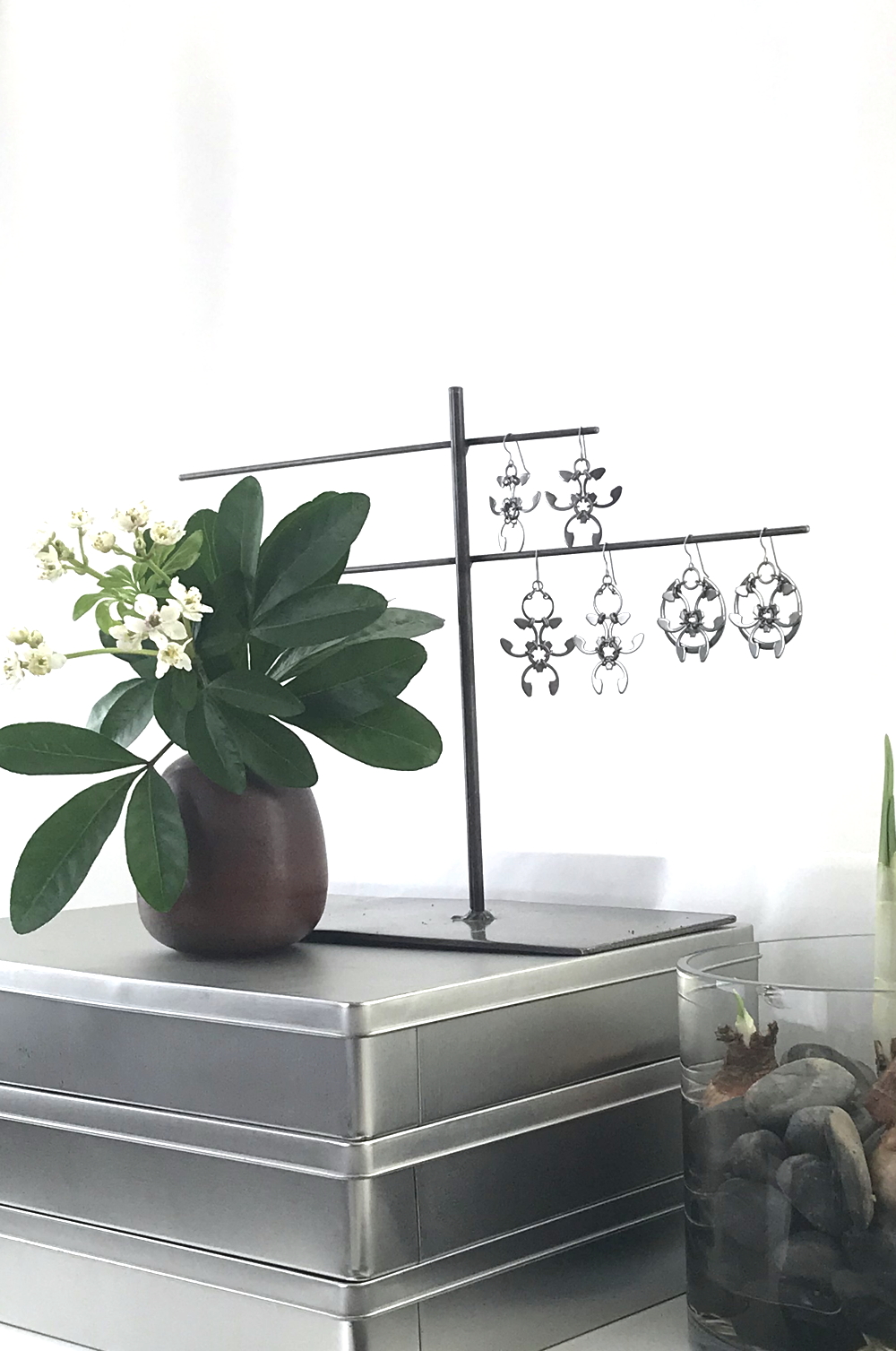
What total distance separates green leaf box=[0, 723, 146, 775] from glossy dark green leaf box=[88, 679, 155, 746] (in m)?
0.03

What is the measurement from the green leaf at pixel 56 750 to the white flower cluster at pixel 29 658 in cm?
3

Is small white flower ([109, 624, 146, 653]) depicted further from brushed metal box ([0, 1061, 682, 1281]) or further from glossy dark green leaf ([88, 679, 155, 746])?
brushed metal box ([0, 1061, 682, 1281])

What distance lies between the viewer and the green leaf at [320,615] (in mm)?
923

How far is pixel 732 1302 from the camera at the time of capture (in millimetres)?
821

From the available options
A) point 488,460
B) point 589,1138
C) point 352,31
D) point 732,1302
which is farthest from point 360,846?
point 352,31

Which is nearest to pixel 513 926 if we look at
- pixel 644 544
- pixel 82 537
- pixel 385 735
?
pixel 385 735

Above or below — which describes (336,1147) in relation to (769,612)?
below

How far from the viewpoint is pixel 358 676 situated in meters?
0.95

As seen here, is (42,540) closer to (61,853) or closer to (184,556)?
(184,556)

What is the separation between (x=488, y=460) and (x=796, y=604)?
0.34 metres

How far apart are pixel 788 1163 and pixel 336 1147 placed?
24cm

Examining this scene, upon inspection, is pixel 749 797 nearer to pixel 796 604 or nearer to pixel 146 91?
pixel 796 604

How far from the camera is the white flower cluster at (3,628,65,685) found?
896 mm

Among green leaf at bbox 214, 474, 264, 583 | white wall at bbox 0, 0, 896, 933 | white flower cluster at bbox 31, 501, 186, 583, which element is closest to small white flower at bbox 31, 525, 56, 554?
white flower cluster at bbox 31, 501, 186, 583
